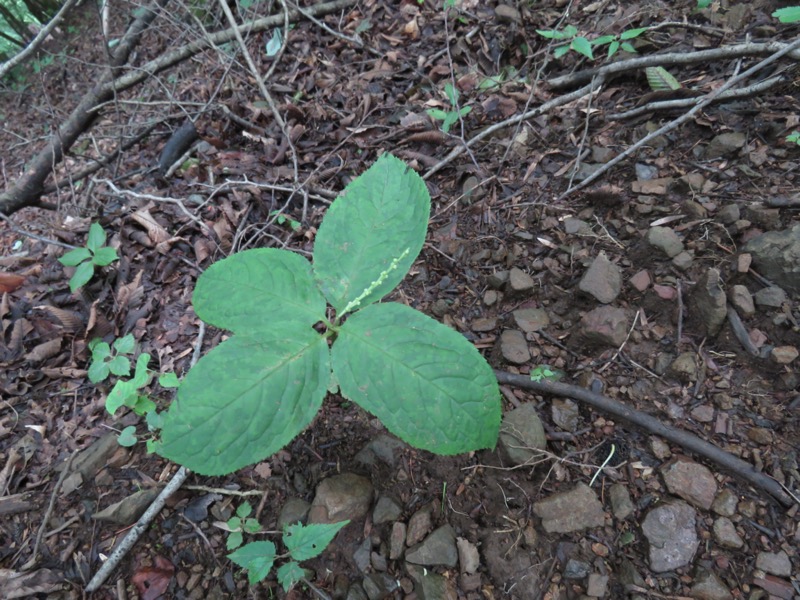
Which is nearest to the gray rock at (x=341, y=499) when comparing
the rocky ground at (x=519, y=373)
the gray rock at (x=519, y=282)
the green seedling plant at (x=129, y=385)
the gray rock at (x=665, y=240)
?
the rocky ground at (x=519, y=373)

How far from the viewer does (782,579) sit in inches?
49.1

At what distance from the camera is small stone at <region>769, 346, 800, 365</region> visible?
150 centimetres

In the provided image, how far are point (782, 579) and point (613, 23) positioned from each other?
8.92ft

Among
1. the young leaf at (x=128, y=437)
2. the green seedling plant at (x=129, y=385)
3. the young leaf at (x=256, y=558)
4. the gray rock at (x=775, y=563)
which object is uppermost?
the green seedling plant at (x=129, y=385)

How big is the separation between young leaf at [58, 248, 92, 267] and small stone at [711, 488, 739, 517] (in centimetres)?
273

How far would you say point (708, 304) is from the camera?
1.62 meters

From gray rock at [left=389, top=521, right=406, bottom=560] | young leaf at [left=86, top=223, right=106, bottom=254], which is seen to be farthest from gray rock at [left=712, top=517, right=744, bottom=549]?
young leaf at [left=86, top=223, right=106, bottom=254]

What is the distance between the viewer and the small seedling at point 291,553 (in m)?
1.28

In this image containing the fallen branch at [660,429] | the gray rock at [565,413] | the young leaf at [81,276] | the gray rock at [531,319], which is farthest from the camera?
the young leaf at [81,276]

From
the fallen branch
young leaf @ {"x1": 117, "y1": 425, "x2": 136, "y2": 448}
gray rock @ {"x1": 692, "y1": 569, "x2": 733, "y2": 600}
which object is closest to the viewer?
gray rock @ {"x1": 692, "y1": 569, "x2": 733, "y2": 600}

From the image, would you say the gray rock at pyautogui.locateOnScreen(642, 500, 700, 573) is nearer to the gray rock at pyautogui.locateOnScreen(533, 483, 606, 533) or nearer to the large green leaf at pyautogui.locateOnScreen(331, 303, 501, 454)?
the gray rock at pyautogui.locateOnScreen(533, 483, 606, 533)

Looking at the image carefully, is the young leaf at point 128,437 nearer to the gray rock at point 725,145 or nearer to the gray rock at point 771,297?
the gray rock at point 771,297

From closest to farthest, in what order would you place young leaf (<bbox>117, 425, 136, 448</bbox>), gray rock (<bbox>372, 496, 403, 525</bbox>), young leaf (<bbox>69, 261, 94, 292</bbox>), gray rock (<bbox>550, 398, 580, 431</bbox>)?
gray rock (<bbox>372, 496, 403, 525</bbox>) < gray rock (<bbox>550, 398, 580, 431</bbox>) < young leaf (<bbox>117, 425, 136, 448</bbox>) < young leaf (<bbox>69, 261, 94, 292</bbox>)

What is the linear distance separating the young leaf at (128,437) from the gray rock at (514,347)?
4.76 feet
